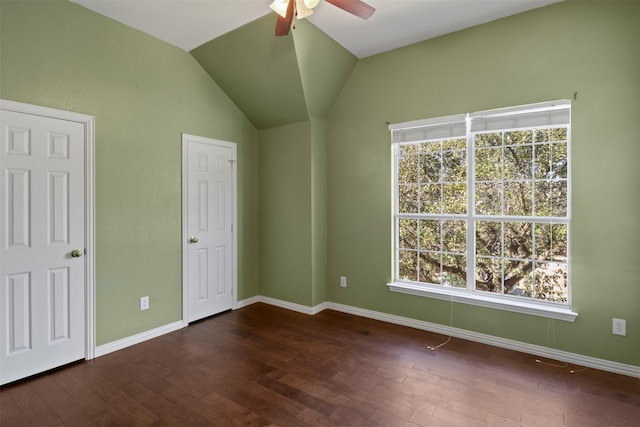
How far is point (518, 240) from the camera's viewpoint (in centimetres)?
306

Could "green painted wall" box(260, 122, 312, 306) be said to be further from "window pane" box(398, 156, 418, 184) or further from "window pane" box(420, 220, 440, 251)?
"window pane" box(420, 220, 440, 251)

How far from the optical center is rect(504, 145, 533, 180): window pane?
299 centimetres

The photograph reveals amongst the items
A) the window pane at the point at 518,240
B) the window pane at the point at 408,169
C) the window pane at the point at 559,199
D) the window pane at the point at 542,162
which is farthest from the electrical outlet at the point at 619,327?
the window pane at the point at 408,169

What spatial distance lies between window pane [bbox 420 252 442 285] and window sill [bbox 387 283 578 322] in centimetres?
9

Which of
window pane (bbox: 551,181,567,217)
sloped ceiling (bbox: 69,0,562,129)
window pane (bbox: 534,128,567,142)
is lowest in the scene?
window pane (bbox: 551,181,567,217)

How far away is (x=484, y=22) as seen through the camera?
3.04m

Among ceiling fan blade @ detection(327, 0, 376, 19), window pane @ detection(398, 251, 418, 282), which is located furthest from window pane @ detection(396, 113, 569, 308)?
ceiling fan blade @ detection(327, 0, 376, 19)

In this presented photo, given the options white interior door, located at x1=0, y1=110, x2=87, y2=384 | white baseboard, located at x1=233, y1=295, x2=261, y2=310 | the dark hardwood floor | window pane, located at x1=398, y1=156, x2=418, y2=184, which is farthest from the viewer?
white baseboard, located at x1=233, y1=295, x2=261, y2=310

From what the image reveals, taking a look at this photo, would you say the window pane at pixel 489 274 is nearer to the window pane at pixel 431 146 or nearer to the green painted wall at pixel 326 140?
the green painted wall at pixel 326 140

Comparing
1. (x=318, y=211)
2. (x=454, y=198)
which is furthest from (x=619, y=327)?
(x=318, y=211)

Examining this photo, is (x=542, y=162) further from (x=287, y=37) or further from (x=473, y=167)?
(x=287, y=37)

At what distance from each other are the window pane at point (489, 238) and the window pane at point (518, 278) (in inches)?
6.2

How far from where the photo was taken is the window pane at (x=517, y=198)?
300cm

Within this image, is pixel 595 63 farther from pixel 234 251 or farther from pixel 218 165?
pixel 234 251
